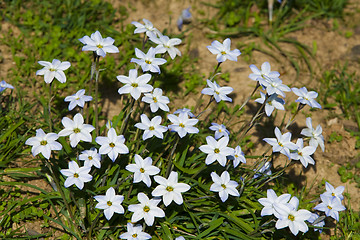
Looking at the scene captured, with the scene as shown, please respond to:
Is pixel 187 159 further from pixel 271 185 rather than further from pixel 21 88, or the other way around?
pixel 21 88

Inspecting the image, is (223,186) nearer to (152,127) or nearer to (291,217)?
(291,217)

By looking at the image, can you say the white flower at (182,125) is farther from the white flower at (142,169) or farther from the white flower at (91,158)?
the white flower at (91,158)

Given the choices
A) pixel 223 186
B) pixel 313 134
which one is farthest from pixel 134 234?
pixel 313 134

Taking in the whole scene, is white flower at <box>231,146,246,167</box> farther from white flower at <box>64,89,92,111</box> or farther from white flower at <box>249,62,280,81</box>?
white flower at <box>64,89,92,111</box>

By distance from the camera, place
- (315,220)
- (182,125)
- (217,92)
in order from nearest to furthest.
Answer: (182,125), (315,220), (217,92)

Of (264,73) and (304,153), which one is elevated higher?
(264,73)

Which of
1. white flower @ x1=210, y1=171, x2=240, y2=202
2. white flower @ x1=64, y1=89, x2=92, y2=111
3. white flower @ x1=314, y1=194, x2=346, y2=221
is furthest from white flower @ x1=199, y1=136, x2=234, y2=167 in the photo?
white flower @ x1=64, y1=89, x2=92, y2=111

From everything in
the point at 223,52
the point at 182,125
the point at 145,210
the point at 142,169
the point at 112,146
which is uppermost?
the point at 223,52
